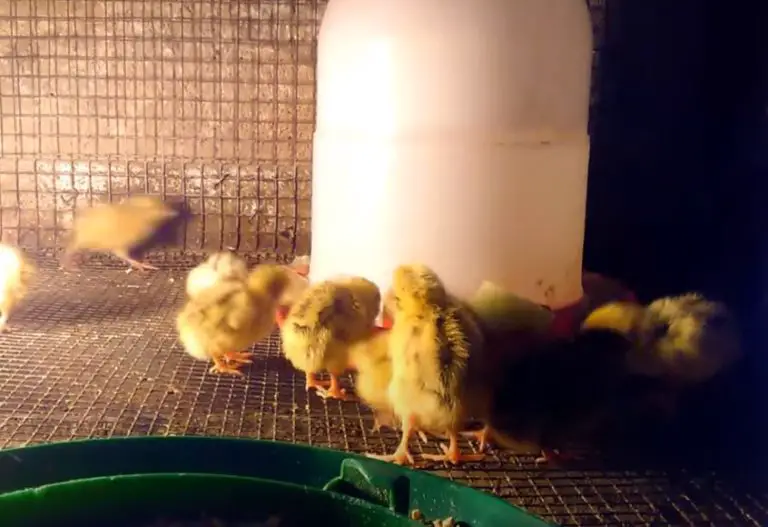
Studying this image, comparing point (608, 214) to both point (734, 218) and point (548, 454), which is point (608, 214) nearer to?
point (734, 218)

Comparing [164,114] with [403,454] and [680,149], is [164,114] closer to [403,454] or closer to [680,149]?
[680,149]

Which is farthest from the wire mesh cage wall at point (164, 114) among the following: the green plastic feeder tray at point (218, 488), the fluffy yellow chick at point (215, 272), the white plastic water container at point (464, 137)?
the green plastic feeder tray at point (218, 488)

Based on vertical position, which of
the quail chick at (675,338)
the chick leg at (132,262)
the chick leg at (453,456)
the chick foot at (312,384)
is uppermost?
the quail chick at (675,338)

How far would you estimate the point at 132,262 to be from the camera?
2.34 metres

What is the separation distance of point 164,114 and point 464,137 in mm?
1177

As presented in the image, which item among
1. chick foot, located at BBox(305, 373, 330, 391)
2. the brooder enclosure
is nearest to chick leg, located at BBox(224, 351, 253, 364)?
chick foot, located at BBox(305, 373, 330, 391)

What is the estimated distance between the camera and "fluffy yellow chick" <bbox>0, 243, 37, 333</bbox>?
1.71 metres

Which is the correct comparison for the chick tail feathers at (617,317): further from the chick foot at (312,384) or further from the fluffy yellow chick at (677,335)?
the chick foot at (312,384)

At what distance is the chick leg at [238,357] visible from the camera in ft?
5.04

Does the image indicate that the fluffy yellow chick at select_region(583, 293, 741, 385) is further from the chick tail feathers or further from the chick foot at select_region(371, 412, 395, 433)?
the chick foot at select_region(371, 412, 395, 433)

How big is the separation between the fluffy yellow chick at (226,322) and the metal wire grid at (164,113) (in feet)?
2.83

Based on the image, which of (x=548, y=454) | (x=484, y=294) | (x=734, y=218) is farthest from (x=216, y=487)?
(x=734, y=218)

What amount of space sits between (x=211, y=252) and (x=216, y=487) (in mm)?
1811

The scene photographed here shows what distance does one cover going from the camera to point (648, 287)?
2.15 meters
